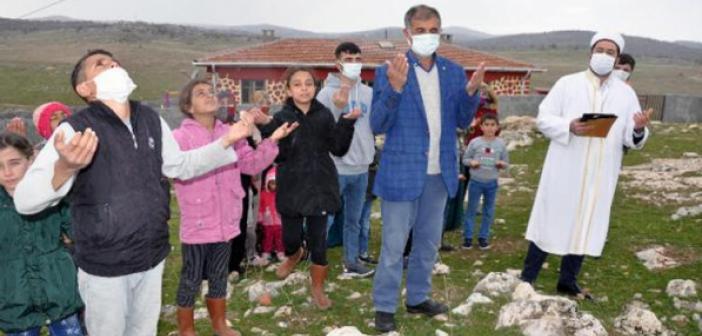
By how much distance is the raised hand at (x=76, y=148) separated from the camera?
228cm

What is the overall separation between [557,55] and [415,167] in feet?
338

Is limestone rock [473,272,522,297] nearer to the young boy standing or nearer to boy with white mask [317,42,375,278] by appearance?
boy with white mask [317,42,375,278]

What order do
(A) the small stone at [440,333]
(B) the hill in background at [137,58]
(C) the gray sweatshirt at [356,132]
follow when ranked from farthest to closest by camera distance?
(B) the hill in background at [137,58] → (C) the gray sweatshirt at [356,132] → (A) the small stone at [440,333]

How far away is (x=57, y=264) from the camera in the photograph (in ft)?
Result: 10.5

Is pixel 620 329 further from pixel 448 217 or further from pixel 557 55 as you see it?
pixel 557 55

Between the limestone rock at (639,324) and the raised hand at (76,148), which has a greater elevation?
the raised hand at (76,148)

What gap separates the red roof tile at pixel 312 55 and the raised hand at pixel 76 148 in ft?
67.9

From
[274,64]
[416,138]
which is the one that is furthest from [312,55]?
[416,138]

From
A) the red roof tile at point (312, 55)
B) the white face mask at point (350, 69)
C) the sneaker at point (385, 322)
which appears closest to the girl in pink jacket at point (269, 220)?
the white face mask at point (350, 69)

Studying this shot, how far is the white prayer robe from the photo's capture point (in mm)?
4766

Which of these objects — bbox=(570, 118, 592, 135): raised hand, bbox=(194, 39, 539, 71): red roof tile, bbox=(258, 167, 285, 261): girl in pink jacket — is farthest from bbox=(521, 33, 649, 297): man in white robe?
bbox=(194, 39, 539, 71): red roof tile

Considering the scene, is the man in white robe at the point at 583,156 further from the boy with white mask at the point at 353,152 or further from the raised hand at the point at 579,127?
the boy with white mask at the point at 353,152

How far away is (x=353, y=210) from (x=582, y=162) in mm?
2083

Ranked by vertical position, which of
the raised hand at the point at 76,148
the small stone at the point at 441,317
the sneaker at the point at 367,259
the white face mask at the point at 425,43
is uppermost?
the white face mask at the point at 425,43
